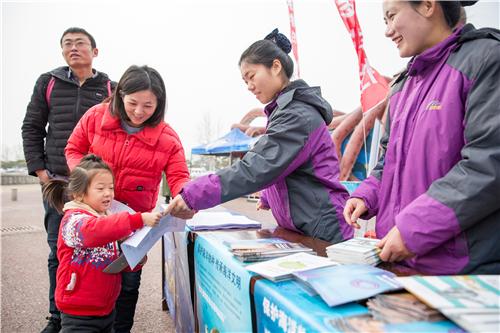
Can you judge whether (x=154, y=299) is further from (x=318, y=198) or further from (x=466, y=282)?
(x=466, y=282)

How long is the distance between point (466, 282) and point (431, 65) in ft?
2.79

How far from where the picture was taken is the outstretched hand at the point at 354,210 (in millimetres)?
1610

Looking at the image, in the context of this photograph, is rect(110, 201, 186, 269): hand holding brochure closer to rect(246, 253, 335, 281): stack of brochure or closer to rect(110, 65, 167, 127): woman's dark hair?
rect(110, 65, 167, 127): woman's dark hair

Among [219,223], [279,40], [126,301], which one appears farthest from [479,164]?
[126,301]

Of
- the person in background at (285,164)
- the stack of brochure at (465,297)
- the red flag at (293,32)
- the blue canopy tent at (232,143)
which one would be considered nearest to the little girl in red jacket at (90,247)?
the person in background at (285,164)

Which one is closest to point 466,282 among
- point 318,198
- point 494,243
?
point 494,243

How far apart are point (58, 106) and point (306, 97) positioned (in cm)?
211

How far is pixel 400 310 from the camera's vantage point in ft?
2.83

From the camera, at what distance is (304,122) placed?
182 centimetres

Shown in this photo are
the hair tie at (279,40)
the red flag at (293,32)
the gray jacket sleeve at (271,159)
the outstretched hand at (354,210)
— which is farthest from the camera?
the red flag at (293,32)

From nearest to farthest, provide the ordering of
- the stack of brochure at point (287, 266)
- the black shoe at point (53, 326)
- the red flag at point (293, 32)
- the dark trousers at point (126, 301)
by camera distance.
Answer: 1. the stack of brochure at point (287, 266)
2. the dark trousers at point (126, 301)
3. the black shoe at point (53, 326)
4. the red flag at point (293, 32)

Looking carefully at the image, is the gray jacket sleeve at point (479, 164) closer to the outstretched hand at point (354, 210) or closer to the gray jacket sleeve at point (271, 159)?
the outstretched hand at point (354, 210)

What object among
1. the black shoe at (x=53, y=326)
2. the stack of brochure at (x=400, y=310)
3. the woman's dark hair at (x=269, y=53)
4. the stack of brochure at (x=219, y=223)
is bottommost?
the black shoe at (x=53, y=326)

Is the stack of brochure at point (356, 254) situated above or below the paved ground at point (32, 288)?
above
